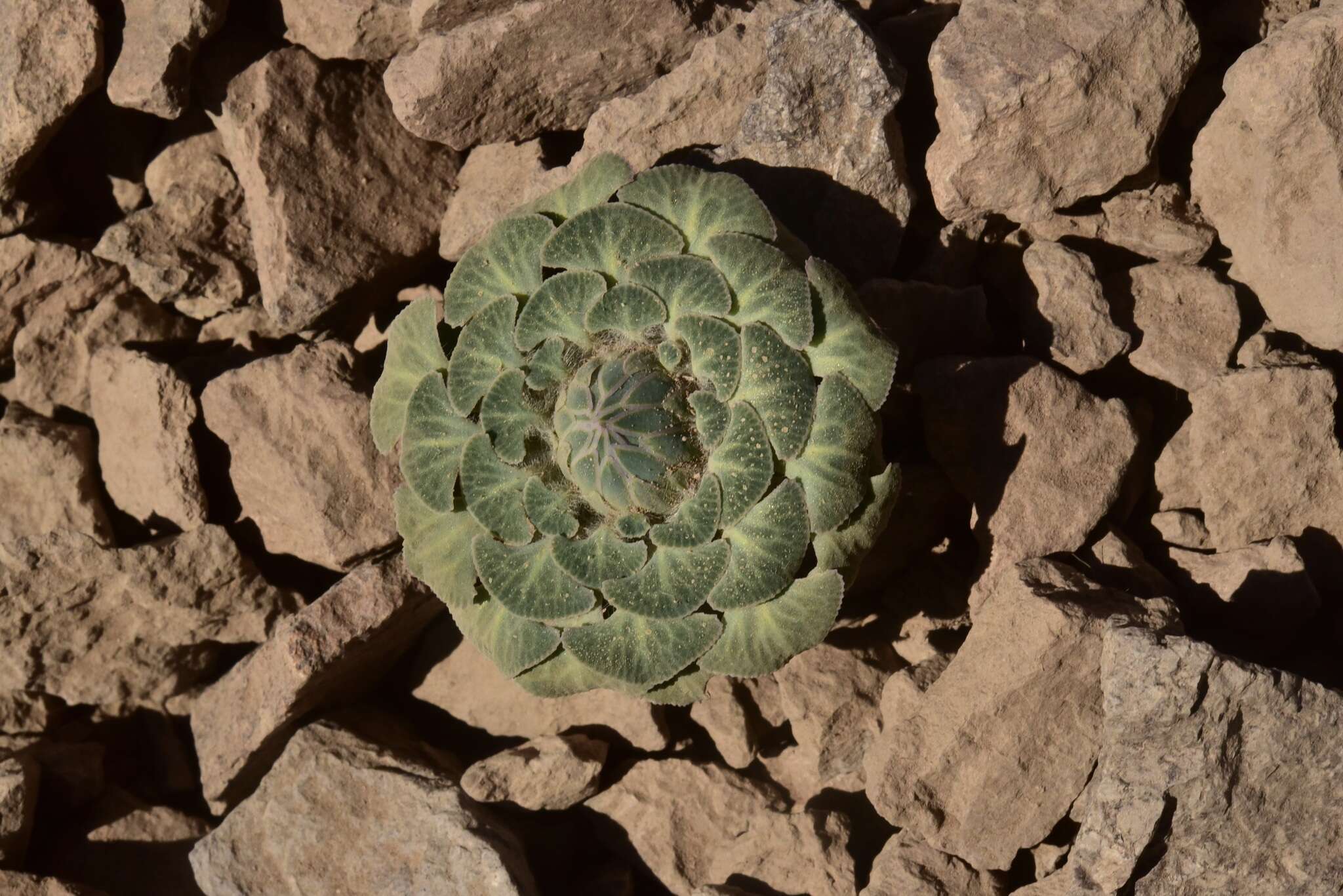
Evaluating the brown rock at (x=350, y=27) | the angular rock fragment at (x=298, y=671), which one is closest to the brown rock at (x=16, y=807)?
the angular rock fragment at (x=298, y=671)

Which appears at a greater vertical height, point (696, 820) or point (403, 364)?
point (403, 364)

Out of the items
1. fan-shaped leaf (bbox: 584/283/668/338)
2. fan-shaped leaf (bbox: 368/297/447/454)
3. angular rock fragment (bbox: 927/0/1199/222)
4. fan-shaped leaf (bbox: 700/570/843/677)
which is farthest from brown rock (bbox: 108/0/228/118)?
fan-shaped leaf (bbox: 700/570/843/677)

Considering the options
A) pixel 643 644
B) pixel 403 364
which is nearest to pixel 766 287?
pixel 643 644

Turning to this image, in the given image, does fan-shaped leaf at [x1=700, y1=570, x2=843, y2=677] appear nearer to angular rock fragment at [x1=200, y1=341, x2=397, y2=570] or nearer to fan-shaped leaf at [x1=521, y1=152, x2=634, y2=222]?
fan-shaped leaf at [x1=521, y1=152, x2=634, y2=222]

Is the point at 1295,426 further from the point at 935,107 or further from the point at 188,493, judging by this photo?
the point at 188,493

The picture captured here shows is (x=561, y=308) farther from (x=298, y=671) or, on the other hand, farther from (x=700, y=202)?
(x=298, y=671)

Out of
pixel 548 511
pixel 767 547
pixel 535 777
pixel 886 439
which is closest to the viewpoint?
pixel 767 547

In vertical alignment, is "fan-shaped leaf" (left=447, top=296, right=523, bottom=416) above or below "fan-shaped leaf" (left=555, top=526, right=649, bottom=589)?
above

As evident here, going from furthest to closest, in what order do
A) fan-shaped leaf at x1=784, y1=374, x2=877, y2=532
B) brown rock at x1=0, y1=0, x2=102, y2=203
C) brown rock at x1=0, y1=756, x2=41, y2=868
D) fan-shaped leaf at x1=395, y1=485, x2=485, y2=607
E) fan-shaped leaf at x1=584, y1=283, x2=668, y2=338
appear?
1. brown rock at x1=0, y1=0, x2=102, y2=203
2. brown rock at x1=0, y1=756, x2=41, y2=868
3. fan-shaped leaf at x1=395, y1=485, x2=485, y2=607
4. fan-shaped leaf at x1=584, y1=283, x2=668, y2=338
5. fan-shaped leaf at x1=784, y1=374, x2=877, y2=532
